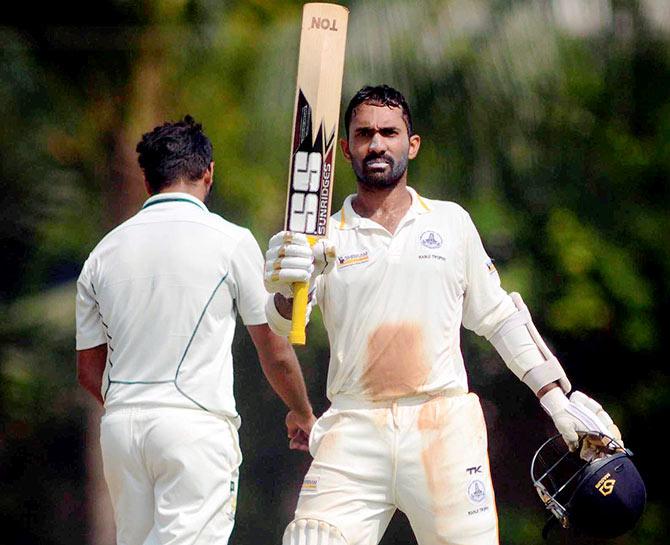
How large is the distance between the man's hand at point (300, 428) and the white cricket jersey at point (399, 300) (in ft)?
0.93

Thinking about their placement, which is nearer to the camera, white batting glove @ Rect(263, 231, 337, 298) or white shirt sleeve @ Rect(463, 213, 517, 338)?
white batting glove @ Rect(263, 231, 337, 298)

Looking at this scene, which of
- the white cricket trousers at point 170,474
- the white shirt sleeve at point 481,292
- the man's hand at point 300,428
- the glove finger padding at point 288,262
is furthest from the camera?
the man's hand at point 300,428

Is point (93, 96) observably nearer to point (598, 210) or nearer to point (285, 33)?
point (285, 33)

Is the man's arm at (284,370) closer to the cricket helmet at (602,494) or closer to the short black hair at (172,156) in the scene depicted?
A: the short black hair at (172,156)

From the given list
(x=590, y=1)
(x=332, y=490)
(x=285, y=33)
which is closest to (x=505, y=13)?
(x=590, y=1)

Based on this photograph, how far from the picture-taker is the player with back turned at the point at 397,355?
137 inches

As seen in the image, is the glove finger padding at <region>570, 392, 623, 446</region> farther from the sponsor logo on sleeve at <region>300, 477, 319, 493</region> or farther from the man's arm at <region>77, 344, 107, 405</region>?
the man's arm at <region>77, 344, 107, 405</region>

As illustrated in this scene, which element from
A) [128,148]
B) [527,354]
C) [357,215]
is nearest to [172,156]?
[357,215]

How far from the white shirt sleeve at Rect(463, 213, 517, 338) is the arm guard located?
3cm

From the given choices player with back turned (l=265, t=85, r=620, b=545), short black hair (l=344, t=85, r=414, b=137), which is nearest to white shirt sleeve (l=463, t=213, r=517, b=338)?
player with back turned (l=265, t=85, r=620, b=545)

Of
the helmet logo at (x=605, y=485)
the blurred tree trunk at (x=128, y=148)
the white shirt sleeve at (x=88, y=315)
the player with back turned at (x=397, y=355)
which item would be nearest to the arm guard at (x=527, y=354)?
the player with back turned at (x=397, y=355)

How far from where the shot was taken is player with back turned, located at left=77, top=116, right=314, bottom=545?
3490mm

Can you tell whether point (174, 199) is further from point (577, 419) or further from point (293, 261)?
point (577, 419)

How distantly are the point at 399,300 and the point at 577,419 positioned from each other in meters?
0.54
